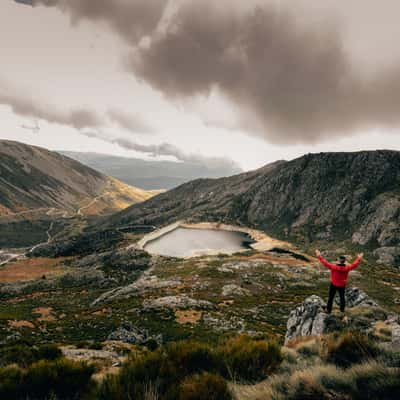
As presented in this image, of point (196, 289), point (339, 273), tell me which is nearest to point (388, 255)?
point (196, 289)

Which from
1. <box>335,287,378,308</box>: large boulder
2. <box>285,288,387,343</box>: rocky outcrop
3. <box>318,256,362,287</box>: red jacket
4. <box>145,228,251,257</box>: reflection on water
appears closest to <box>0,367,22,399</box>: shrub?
<box>285,288,387,343</box>: rocky outcrop

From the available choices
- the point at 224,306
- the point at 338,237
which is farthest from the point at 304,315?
the point at 338,237

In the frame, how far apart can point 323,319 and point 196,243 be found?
15066cm

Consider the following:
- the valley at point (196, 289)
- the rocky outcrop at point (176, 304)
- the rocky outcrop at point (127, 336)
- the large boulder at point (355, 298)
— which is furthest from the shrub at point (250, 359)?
the rocky outcrop at point (176, 304)

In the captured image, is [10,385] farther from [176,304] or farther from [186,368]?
[176,304]

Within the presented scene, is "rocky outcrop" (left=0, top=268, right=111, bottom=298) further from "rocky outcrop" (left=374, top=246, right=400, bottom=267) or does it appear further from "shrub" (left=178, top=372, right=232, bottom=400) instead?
"rocky outcrop" (left=374, top=246, right=400, bottom=267)

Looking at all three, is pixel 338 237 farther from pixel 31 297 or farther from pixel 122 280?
pixel 31 297

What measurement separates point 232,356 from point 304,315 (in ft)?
42.8

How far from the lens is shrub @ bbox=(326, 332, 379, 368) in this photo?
299 inches

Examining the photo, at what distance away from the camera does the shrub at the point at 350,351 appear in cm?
759

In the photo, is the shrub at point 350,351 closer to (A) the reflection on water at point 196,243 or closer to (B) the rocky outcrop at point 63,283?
(B) the rocky outcrop at point 63,283

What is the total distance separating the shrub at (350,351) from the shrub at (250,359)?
63.6 inches

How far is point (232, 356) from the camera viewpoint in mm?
7832

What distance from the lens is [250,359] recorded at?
25.3 ft
